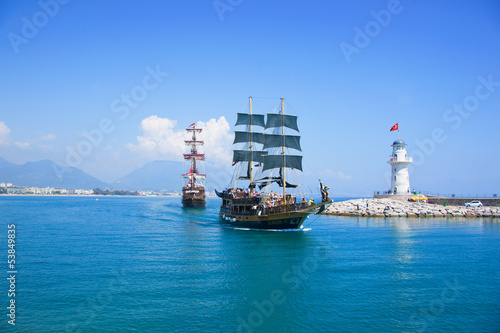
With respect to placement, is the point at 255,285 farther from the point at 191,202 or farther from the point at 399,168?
the point at 191,202

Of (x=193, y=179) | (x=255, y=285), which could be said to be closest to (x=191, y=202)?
(x=193, y=179)

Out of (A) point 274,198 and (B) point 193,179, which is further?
(B) point 193,179

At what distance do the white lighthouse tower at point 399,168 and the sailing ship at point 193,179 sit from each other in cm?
5515

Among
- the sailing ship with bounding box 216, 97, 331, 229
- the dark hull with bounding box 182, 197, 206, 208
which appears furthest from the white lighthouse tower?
the dark hull with bounding box 182, 197, 206, 208

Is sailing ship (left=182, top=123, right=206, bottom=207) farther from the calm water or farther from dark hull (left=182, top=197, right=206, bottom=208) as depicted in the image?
the calm water

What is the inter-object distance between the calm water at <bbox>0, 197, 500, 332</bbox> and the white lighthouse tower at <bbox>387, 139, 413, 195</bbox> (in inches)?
1216

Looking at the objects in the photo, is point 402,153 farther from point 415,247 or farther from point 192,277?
point 192,277

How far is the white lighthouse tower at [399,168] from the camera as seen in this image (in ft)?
213

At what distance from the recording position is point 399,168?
65.4m

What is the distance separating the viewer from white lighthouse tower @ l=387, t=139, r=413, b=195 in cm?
6500

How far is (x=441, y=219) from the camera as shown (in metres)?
54.7

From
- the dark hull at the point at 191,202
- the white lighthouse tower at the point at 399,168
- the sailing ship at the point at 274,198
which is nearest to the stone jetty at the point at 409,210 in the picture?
the white lighthouse tower at the point at 399,168

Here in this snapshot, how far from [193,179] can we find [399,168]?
65.5 meters

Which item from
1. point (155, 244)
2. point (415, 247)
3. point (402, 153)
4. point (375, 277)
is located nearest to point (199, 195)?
point (402, 153)
